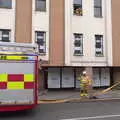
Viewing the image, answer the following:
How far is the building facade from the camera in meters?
20.9

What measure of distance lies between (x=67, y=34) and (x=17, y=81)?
38.1ft

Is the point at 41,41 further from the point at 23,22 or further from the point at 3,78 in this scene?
the point at 3,78

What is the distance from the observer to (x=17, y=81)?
10.5m

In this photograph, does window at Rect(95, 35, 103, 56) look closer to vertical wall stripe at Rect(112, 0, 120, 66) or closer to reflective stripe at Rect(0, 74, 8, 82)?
vertical wall stripe at Rect(112, 0, 120, 66)

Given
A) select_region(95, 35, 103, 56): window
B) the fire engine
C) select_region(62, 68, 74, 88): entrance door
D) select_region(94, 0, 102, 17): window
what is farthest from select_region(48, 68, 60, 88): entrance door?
the fire engine

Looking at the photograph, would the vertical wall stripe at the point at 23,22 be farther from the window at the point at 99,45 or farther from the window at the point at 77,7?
the window at the point at 99,45

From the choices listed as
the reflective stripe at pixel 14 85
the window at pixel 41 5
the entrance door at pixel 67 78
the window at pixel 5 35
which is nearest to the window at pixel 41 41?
the window at pixel 41 5

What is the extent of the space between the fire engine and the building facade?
934 cm

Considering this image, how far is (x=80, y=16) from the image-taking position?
74.2 feet

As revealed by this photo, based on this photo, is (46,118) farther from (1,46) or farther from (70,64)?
(70,64)

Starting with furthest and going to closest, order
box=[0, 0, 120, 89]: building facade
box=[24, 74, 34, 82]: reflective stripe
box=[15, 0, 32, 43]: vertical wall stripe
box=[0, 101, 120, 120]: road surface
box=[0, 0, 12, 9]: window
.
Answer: box=[0, 0, 12, 9]: window
box=[0, 0, 120, 89]: building facade
box=[15, 0, 32, 43]: vertical wall stripe
box=[24, 74, 34, 82]: reflective stripe
box=[0, 101, 120, 120]: road surface

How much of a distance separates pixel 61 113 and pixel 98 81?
13.4m

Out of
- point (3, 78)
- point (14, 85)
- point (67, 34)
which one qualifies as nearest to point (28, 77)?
point (14, 85)

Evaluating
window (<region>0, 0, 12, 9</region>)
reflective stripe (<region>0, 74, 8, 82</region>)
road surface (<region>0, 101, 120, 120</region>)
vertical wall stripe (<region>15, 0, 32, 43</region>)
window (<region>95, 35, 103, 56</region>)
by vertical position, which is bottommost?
road surface (<region>0, 101, 120, 120</region>)
